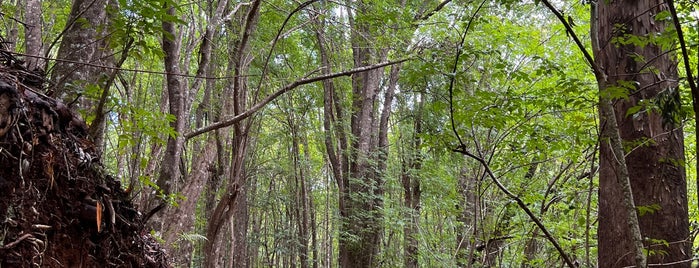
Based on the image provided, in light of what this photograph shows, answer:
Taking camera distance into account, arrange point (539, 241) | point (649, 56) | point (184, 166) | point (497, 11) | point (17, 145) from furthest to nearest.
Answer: point (184, 166) < point (539, 241) < point (497, 11) < point (649, 56) < point (17, 145)

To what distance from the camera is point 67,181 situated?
1.79m

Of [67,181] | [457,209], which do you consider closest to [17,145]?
[67,181]

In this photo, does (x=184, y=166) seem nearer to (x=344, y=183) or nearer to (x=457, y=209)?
(x=344, y=183)

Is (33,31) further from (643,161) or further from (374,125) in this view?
(374,125)

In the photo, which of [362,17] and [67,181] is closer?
[67,181]

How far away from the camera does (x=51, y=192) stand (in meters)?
1.70

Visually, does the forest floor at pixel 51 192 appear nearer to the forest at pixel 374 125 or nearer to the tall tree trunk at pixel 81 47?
the forest at pixel 374 125

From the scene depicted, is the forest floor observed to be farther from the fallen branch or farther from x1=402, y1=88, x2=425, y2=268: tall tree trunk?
x1=402, y1=88, x2=425, y2=268: tall tree trunk

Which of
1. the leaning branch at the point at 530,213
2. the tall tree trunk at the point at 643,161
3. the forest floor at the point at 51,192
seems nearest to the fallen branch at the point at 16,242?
the forest floor at the point at 51,192

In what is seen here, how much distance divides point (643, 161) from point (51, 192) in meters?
3.70

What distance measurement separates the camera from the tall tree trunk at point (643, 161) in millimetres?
3438

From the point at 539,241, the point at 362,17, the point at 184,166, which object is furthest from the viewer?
the point at 184,166

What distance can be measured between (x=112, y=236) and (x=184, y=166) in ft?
37.1

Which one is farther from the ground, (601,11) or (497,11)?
(497,11)
